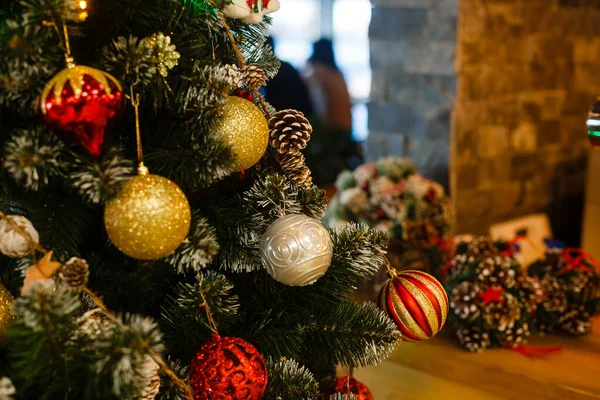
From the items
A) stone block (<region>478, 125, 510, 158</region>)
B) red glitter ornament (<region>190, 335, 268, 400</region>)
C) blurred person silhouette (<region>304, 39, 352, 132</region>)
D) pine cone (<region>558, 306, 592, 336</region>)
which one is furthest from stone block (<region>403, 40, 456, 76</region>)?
blurred person silhouette (<region>304, 39, 352, 132</region>)

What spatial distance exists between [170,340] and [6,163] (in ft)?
0.87

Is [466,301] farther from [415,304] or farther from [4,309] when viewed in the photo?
[4,309]

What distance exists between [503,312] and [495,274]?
69 mm

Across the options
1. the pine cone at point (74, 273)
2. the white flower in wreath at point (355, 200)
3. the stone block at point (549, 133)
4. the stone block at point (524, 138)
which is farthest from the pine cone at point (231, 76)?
the stone block at point (549, 133)

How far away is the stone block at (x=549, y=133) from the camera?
2.02 m

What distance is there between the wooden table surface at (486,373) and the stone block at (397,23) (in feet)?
3.17

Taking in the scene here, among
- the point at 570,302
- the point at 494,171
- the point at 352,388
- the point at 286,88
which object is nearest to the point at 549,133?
the point at 494,171

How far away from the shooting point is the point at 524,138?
6.42 ft

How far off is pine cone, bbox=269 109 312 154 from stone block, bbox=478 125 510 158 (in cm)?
124

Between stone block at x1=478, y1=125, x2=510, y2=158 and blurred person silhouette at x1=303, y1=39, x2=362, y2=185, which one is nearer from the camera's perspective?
stone block at x1=478, y1=125, x2=510, y2=158

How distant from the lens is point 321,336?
726 mm

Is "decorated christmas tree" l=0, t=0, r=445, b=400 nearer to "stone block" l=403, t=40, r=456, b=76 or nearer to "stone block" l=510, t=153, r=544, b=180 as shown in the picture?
"stone block" l=403, t=40, r=456, b=76

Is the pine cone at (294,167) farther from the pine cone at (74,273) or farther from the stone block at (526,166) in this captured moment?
the stone block at (526,166)

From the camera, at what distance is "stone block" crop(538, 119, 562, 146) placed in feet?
6.61
